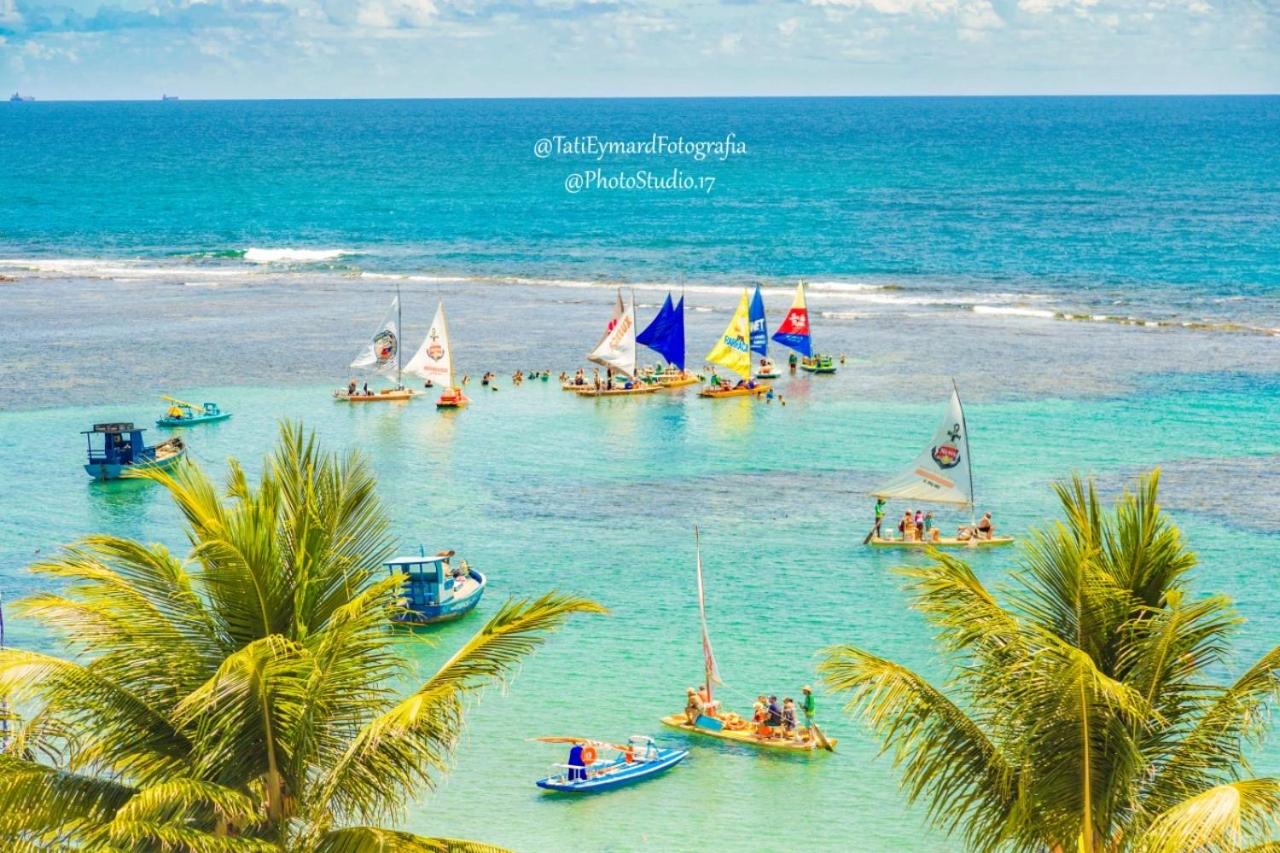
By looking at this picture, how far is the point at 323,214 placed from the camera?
160250 millimetres

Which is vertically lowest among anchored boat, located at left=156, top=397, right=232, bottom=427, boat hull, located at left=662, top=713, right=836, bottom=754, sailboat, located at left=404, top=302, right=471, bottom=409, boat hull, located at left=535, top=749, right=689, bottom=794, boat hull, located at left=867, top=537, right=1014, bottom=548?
boat hull, located at left=535, top=749, right=689, bottom=794

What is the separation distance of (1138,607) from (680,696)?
20048mm

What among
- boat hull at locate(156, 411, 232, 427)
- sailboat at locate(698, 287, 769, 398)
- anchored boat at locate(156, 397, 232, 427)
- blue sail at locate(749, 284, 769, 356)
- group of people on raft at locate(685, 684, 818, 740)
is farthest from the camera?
blue sail at locate(749, 284, 769, 356)

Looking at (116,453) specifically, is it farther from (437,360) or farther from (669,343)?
(669,343)

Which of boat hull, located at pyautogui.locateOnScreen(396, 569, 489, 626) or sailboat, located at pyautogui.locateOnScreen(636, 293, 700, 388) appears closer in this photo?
boat hull, located at pyautogui.locateOnScreen(396, 569, 489, 626)

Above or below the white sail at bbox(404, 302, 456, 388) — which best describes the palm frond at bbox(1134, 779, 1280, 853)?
below

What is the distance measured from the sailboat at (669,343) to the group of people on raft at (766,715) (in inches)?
1483

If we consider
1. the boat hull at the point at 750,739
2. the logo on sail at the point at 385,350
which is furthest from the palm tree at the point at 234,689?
the logo on sail at the point at 385,350

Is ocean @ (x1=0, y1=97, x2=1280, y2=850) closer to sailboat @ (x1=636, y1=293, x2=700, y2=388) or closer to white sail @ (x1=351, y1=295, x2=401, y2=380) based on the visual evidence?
white sail @ (x1=351, y1=295, x2=401, y2=380)

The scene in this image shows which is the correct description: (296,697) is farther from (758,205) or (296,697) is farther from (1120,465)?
(758,205)

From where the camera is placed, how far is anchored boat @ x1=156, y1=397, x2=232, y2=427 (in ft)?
197

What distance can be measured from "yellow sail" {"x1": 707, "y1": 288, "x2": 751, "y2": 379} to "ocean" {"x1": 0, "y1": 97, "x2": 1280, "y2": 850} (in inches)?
135

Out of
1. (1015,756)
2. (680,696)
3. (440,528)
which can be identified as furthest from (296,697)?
(440,528)

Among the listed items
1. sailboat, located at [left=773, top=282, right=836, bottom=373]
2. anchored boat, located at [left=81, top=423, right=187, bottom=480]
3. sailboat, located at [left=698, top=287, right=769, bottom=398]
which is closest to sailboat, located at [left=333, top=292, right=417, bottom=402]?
sailboat, located at [left=698, top=287, right=769, bottom=398]
